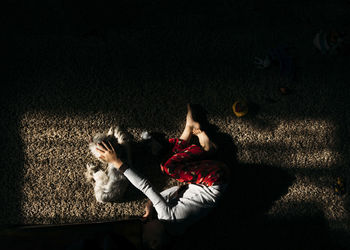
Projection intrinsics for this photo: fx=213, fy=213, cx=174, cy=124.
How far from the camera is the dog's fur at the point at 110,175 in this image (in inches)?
43.8

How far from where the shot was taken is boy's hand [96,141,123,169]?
1093 millimetres

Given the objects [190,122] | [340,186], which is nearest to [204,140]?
[190,122]

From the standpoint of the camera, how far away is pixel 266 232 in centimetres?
123

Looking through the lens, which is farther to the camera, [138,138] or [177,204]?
[138,138]

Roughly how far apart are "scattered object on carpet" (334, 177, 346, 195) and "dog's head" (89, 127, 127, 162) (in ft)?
4.12

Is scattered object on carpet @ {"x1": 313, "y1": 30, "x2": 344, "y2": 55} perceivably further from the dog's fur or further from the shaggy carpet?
the dog's fur

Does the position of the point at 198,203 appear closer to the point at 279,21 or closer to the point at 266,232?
the point at 266,232

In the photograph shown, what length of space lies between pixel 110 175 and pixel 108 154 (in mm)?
111

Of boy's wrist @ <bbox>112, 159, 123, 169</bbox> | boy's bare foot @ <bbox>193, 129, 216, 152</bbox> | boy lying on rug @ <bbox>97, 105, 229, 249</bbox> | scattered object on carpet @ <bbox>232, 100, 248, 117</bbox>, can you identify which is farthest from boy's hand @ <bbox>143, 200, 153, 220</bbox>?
scattered object on carpet @ <bbox>232, 100, 248, 117</bbox>

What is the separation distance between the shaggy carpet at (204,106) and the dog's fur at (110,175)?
66 mm

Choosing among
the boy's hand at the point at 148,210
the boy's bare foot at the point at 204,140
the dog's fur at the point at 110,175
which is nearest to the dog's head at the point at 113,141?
the dog's fur at the point at 110,175

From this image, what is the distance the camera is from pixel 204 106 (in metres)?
1.27

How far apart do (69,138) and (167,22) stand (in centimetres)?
89

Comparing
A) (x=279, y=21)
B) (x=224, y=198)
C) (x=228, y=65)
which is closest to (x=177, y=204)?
(x=224, y=198)
